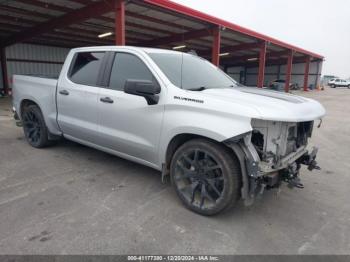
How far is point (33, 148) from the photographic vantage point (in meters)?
5.42

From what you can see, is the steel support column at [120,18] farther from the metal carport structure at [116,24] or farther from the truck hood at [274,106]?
the truck hood at [274,106]

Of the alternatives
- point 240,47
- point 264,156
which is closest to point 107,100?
point 264,156

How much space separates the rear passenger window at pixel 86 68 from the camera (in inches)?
163

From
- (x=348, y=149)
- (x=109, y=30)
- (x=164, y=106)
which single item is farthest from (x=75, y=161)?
(x=109, y=30)

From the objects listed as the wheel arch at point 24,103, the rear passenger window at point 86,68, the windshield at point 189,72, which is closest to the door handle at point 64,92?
the rear passenger window at point 86,68

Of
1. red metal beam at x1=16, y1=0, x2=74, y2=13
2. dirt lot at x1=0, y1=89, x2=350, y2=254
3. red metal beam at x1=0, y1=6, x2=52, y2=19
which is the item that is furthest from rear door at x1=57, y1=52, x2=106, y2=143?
red metal beam at x1=0, y1=6, x2=52, y2=19

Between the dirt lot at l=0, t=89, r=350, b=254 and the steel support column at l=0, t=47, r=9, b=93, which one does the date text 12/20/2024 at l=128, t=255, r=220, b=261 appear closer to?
the dirt lot at l=0, t=89, r=350, b=254

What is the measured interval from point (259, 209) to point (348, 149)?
436 centimetres

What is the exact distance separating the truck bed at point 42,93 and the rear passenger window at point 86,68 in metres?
0.52

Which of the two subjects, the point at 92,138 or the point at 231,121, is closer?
the point at 231,121

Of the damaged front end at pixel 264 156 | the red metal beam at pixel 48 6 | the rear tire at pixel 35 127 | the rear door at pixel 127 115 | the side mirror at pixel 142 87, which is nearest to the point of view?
the damaged front end at pixel 264 156

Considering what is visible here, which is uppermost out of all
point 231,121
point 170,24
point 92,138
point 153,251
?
point 170,24

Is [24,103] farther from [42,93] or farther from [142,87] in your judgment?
[142,87]

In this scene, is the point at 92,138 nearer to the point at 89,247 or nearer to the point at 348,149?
the point at 89,247
